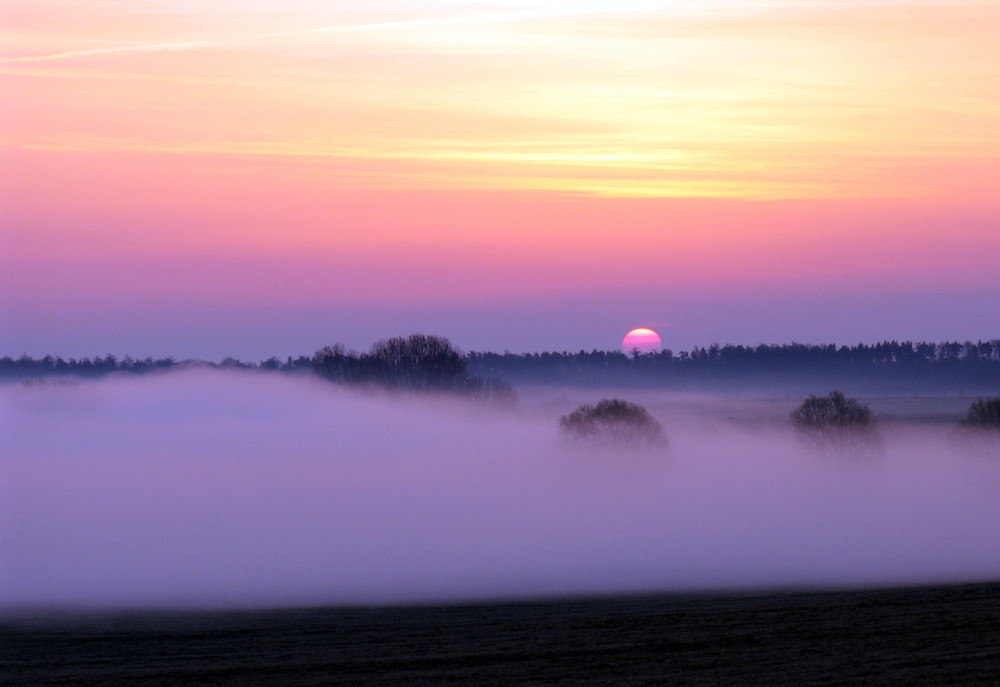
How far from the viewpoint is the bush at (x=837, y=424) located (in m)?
92.9

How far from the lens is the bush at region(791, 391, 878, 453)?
92.9 metres

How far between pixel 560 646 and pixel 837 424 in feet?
229

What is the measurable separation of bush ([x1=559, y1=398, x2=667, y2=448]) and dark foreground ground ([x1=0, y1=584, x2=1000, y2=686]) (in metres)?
52.7

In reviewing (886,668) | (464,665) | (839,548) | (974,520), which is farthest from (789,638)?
(974,520)

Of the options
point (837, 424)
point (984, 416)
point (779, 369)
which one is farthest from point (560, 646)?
point (779, 369)

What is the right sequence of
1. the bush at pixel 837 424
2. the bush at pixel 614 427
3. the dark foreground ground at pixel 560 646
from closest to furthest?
the dark foreground ground at pixel 560 646, the bush at pixel 614 427, the bush at pixel 837 424

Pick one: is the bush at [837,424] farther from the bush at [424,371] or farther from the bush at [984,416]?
the bush at [424,371]

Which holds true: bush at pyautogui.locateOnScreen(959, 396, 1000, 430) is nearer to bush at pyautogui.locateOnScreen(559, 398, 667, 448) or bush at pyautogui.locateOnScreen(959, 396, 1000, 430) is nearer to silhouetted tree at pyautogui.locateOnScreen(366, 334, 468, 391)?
bush at pyautogui.locateOnScreen(559, 398, 667, 448)

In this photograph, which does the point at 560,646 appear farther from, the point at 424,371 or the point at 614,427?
the point at 424,371

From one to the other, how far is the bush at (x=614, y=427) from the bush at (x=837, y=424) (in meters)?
10.7

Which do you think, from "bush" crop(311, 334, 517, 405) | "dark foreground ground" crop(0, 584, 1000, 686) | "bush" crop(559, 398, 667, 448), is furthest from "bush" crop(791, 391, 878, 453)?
"dark foreground ground" crop(0, 584, 1000, 686)

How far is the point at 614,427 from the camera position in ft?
296

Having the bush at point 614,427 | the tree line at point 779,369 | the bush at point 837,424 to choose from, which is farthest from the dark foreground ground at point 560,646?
the tree line at point 779,369

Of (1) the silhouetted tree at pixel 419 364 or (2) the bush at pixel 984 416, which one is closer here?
(2) the bush at pixel 984 416
